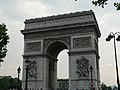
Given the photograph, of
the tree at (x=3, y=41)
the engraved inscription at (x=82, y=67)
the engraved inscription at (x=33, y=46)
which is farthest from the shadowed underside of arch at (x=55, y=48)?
the tree at (x=3, y=41)

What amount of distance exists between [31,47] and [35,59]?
7.94 ft

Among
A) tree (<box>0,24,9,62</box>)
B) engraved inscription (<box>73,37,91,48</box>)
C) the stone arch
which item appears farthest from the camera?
the stone arch

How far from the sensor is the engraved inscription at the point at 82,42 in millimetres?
37281

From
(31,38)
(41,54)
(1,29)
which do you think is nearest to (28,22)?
(31,38)

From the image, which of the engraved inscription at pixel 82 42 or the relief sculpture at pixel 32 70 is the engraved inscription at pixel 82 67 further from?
the relief sculpture at pixel 32 70

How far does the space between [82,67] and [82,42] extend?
4.11 m

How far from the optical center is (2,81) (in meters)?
91.9

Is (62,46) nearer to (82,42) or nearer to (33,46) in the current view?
(33,46)

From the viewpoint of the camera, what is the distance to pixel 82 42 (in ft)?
124

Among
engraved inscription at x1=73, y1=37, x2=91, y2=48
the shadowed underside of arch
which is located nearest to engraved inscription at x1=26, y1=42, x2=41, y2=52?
the shadowed underside of arch

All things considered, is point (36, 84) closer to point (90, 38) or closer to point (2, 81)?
point (90, 38)

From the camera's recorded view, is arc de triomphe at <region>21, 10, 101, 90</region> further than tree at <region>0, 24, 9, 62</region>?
Yes

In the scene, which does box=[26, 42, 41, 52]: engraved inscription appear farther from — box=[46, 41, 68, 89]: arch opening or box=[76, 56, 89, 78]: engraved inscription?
box=[76, 56, 89, 78]: engraved inscription

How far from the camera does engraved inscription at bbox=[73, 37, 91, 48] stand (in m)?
37.3
